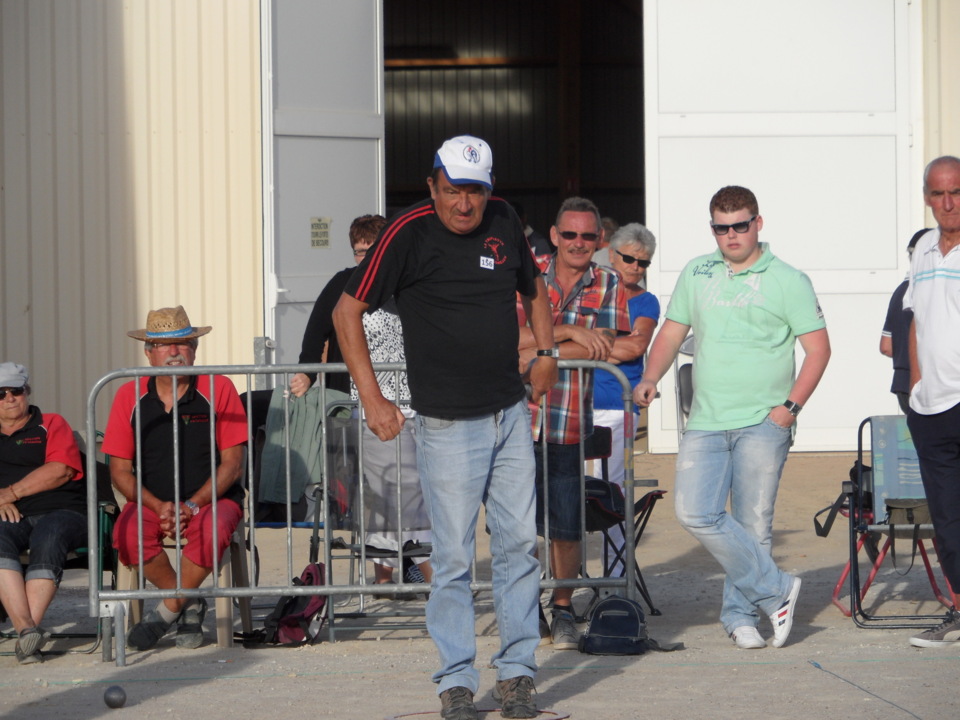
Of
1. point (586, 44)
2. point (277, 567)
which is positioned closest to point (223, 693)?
point (277, 567)

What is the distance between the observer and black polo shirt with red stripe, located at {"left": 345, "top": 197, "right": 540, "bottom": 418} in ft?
15.1

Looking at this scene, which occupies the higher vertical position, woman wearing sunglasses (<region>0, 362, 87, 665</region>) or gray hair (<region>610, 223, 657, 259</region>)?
gray hair (<region>610, 223, 657, 259</region>)

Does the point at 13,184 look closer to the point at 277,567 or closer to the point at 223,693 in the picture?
the point at 277,567

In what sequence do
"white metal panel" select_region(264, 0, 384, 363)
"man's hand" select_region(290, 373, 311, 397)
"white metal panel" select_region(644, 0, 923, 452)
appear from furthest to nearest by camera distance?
1. "white metal panel" select_region(644, 0, 923, 452)
2. "white metal panel" select_region(264, 0, 384, 363)
3. "man's hand" select_region(290, 373, 311, 397)

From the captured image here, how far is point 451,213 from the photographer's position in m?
4.59

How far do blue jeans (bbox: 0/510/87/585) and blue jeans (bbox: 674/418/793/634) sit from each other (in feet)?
7.78

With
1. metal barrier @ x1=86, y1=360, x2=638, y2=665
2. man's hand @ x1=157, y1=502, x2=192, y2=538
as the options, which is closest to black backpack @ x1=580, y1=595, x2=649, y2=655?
metal barrier @ x1=86, y1=360, x2=638, y2=665

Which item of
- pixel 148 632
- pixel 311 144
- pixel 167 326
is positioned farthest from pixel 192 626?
pixel 311 144

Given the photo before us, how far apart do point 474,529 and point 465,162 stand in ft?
3.73

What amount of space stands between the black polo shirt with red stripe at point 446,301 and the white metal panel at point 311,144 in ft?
16.8

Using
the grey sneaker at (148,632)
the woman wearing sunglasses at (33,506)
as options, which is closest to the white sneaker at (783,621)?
the grey sneaker at (148,632)

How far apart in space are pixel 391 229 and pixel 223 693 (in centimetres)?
170

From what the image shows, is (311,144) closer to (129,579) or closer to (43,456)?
(43,456)

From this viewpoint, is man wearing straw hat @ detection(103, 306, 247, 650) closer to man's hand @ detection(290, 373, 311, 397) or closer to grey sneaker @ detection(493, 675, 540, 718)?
man's hand @ detection(290, 373, 311, 397)
